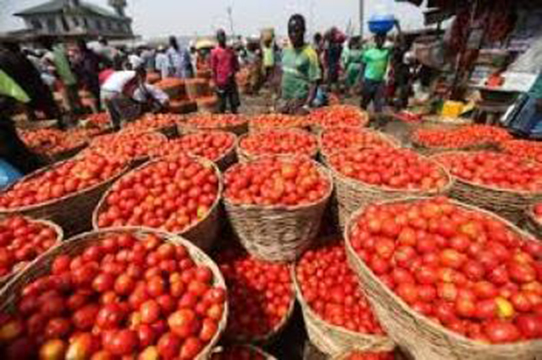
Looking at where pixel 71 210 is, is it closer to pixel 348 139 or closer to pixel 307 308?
pixel 307 308

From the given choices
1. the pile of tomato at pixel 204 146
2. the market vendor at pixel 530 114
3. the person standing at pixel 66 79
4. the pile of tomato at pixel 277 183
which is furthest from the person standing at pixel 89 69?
the market vendor at pixel 530 114

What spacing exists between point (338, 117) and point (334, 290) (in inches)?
122

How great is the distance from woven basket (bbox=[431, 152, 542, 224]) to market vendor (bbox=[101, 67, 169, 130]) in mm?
5354

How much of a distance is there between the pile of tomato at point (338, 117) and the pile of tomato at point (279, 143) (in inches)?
30.8

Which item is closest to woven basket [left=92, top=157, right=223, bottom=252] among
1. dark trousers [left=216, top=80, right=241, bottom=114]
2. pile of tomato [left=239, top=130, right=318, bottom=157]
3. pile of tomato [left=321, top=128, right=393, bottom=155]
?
pile of tomato [left=239, top=130, right=318, bottom=157]

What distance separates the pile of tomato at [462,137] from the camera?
16.5 feet

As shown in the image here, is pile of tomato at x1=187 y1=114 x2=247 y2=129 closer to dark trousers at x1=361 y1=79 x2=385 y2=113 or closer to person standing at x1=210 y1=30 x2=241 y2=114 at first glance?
person standing at x1=210 y1=30 x2=241 y2=114

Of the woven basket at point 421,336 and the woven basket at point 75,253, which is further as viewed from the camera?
the woven basket at point 75,253

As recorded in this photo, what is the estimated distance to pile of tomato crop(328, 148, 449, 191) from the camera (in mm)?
2893

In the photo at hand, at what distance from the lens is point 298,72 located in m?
5.35

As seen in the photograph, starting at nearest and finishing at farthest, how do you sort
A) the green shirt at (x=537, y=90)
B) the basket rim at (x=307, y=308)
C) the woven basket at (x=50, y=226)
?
1. the woven basket at (x=50, y=226)
2. the basket rim at (x=307, y=308)
3. the green shirt at (x=537, y=90)

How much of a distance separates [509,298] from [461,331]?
330 millimetres

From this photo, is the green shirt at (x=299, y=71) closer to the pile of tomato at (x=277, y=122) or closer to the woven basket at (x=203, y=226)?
the pile of tomato at (x=277, y=122)

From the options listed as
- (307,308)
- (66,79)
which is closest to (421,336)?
(307,308)
